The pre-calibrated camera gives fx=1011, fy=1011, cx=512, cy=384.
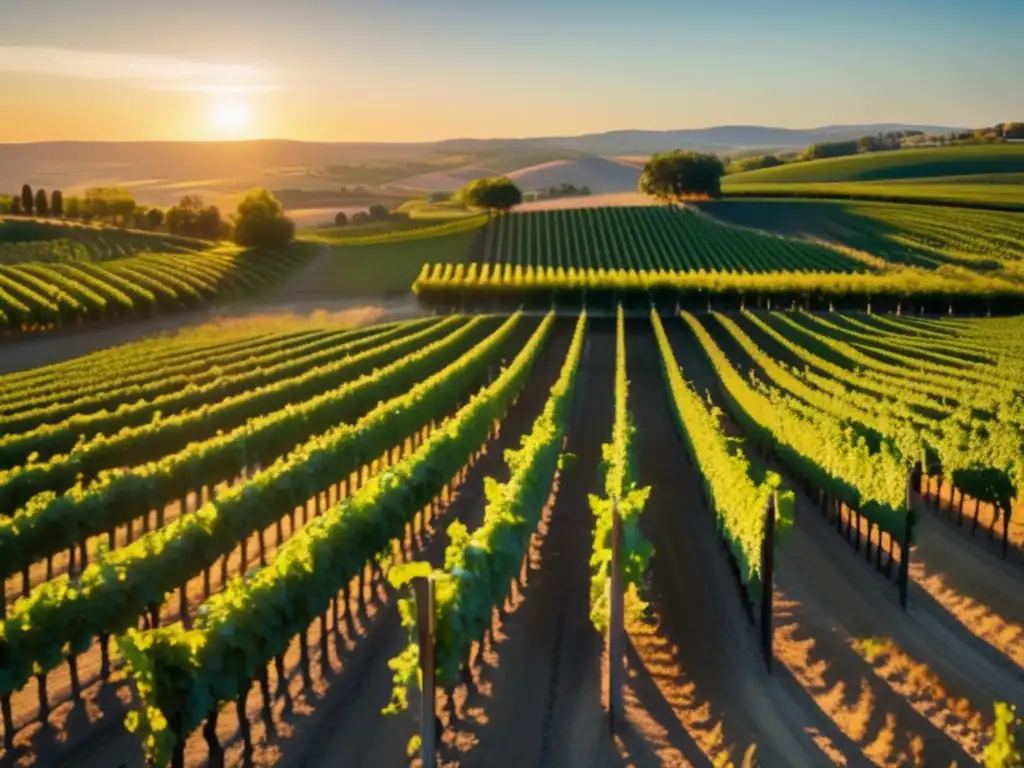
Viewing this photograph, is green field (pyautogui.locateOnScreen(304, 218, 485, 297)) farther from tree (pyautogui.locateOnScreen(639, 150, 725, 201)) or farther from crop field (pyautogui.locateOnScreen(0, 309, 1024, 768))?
crop field (pyautogui.locateOnScreen(0, 309, 1024, 768))

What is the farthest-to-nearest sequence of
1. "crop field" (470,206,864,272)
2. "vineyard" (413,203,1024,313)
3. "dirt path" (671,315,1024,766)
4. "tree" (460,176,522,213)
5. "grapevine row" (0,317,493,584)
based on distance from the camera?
"tree" (460,176,522,213)
"crop field" (470,206,864,272)
"vineyard" (413,203,1024,313)
"grapevine row" (0,317,493,584)
"dirt path" (671,315,1024,766)

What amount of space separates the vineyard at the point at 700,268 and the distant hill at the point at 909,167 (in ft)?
147

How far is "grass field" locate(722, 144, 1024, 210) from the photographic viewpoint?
398 ft

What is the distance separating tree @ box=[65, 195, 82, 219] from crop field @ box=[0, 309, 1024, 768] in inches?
3234

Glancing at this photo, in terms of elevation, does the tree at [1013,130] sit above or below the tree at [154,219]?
above

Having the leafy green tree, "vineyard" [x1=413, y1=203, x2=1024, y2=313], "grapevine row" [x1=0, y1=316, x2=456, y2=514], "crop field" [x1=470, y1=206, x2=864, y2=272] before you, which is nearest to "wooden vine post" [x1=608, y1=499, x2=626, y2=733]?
the leafy green tree

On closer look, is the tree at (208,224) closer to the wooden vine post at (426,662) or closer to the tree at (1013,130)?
the wooden vine post at (426,662)

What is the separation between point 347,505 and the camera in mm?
16344

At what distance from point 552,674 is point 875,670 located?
4.86 m

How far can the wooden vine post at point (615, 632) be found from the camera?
528 inches

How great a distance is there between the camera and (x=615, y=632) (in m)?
13.5

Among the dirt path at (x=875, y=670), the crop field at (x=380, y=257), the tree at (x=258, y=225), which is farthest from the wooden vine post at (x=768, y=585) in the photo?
the tree at (x=258, y=225)

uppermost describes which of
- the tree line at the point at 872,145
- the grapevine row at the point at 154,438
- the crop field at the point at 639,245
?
the tree line at the point at 872,145

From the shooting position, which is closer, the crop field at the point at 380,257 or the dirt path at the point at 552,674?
the dirt path at the point at 552,674
